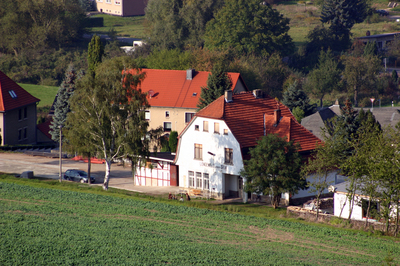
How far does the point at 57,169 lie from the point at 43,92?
39.8 meters

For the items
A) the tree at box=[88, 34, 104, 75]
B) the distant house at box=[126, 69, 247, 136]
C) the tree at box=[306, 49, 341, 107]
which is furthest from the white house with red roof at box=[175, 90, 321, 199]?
the tree at box=[306, 49, 341, 107]

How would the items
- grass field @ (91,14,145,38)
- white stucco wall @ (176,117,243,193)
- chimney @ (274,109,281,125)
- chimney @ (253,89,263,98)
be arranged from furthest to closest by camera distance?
grass field @ (91,14,145,38) < chimney @ (253,89,263,98) < chimney @ (274,109,281,125) < white stucco wall @ (176,117,243,193)

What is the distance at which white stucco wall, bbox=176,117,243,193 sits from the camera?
1788 inches

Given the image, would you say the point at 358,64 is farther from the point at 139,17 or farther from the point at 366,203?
the point at 139,17

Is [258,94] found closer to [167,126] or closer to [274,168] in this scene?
[274,168]

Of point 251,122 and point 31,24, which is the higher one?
point 31,24

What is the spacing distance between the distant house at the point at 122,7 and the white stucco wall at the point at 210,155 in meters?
107

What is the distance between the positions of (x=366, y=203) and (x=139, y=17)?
402 feet

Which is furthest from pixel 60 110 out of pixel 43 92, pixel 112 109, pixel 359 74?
pixel 359 74

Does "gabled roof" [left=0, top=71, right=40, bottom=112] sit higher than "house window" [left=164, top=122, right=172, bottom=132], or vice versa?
"gabled roof" [left=0, top=71, right=40, bottom=112]

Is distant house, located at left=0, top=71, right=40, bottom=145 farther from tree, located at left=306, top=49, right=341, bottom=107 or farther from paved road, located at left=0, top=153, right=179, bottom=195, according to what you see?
tree, located at left=306, top=49, right=341, bottom=107

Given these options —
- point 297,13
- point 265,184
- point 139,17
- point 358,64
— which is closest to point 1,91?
point 265,184

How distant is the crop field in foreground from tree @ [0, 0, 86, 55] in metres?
76.1

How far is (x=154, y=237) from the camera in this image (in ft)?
96.6
